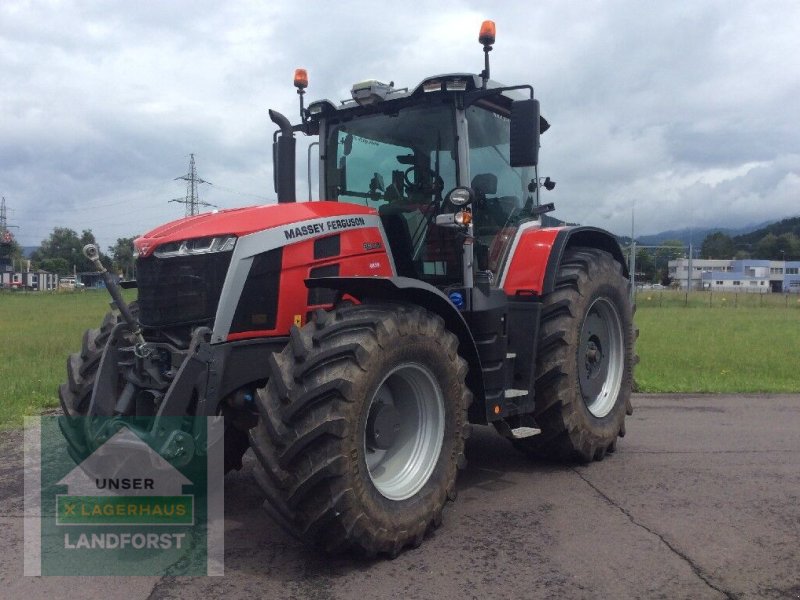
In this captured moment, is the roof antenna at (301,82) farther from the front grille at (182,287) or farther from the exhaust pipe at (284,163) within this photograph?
the front grille at (182,287)

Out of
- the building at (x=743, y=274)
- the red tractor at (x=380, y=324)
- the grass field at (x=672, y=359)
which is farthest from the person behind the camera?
the building at (x=743, y=274)

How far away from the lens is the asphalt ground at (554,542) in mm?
3619

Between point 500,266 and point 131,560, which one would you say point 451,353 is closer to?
point 500,266

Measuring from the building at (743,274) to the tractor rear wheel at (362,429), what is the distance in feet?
375

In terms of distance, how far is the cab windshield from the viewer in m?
5.24

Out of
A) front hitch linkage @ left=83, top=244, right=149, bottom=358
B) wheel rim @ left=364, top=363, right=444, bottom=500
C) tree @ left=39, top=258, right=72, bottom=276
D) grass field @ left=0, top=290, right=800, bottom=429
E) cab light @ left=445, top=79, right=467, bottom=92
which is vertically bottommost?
grass field @ left=0, top=290, right=800, bottom=429

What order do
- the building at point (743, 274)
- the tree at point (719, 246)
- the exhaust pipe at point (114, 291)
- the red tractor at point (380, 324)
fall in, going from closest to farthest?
the red tractor at point (380, 324) < the exhaust pipe at point (114, 291) < the building at point (743, 274) < the tree at point (719, 246)

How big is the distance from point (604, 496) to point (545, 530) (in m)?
0.88

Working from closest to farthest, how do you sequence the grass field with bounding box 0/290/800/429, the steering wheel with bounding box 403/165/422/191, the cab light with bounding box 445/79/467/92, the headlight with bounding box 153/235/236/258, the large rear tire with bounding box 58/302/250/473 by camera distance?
the headlight with bounding box 153/235/236/258
the large rear tire with bounding box 58/302/250/473
the cab light with bounding box 445/79/467/92
the steering wheel with bounding box 403/165/422/191
the grass field with bounding box 0/290/800/429

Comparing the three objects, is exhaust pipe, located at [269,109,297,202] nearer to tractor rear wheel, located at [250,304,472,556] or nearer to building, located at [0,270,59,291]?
tractor rear wheel, located at [250,304,472,556]

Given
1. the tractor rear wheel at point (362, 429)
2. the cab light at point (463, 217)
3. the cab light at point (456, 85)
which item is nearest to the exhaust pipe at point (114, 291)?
the tractor rear wheel at point (362, 429)

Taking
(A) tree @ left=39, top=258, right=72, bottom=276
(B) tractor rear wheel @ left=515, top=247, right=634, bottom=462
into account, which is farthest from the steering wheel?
(A) tree @ left=39, top=258, right=72, bottom=276

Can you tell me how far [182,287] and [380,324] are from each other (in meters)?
1.21

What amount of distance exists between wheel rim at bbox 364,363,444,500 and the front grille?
1.10 metres
